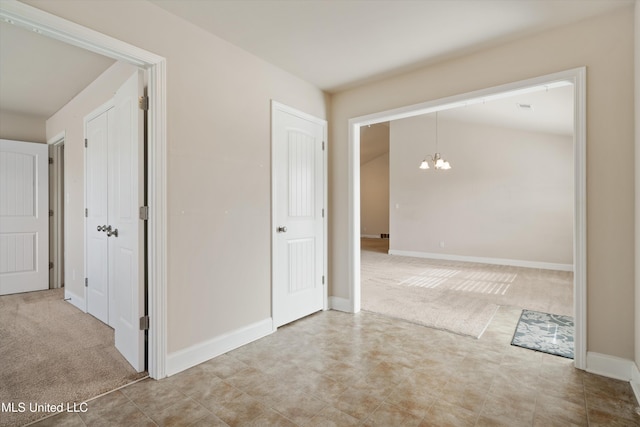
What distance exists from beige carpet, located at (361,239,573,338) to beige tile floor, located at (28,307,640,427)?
666 mm

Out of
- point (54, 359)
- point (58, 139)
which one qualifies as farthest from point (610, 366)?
point (58, 139)

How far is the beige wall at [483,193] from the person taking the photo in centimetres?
610

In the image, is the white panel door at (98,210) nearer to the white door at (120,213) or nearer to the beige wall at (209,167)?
the white door at (120,213)

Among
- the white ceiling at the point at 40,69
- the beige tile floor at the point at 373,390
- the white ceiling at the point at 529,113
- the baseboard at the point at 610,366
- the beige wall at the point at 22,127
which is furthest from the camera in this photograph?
the beige wall at the point at 22,127

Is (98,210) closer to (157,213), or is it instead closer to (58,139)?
(157,213)

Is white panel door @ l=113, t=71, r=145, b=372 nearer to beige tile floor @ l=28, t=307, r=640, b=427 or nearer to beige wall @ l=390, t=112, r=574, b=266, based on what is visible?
beige tile floor @ l=28, t=307, r=640, b=427

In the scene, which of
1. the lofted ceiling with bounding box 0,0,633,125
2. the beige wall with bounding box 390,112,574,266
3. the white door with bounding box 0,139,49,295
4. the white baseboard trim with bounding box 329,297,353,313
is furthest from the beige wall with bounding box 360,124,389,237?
the white door with bounding box 0,139,49,295

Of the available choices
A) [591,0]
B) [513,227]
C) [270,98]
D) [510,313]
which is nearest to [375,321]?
[510,313]

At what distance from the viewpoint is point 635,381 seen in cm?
202

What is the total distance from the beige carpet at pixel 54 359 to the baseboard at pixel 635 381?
129 inches

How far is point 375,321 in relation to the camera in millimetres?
3342

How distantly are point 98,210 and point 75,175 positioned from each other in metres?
1.00

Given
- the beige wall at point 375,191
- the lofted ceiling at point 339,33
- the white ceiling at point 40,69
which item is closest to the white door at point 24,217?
the white ceiling at point 40,69

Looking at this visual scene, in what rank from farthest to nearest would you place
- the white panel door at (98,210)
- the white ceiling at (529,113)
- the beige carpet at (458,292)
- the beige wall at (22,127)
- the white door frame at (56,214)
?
the white door frame at (56,214) < the beige wall at (22,127) < the white ceiling at (529,113) < the beige carpet at (458,292) < the white panel door at (98,210)
